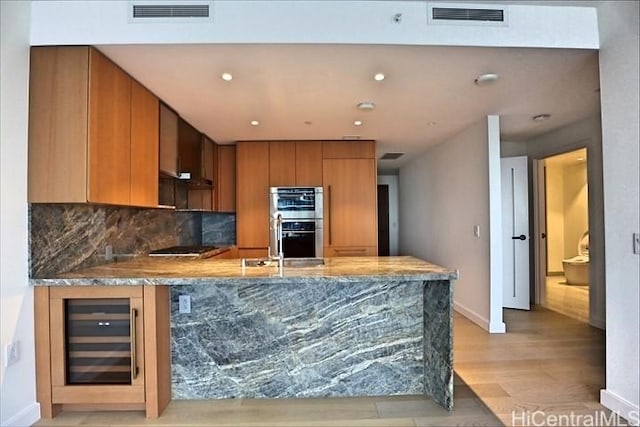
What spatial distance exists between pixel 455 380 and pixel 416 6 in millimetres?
2540

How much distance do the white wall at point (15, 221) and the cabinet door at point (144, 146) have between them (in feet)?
2.25

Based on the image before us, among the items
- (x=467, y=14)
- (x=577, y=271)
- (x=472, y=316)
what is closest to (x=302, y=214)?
(x=472, y=316)

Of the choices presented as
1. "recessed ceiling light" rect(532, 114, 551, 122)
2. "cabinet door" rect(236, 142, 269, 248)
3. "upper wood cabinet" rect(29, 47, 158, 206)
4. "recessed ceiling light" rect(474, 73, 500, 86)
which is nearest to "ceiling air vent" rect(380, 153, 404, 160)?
"cabinet door" rect(236, 142, 269, 248)

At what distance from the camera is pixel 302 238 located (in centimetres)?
489

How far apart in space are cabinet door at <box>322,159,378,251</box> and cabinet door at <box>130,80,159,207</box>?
7.74ft

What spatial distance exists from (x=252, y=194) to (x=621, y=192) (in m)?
3.86

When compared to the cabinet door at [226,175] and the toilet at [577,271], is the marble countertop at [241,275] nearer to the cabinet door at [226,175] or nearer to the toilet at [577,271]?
the cabinet door at [226,175]

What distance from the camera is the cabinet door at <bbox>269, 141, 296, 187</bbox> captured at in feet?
16.3

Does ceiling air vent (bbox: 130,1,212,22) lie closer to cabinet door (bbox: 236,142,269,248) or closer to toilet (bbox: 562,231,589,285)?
cabinet door (bbox: 236,142,269,248)

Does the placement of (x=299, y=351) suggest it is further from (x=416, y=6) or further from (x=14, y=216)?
(x=416, y=6)

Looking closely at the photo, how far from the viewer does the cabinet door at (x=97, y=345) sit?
7.30ft

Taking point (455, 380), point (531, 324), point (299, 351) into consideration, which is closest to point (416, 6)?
point (299, 351)

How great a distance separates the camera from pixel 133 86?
2.79 meters

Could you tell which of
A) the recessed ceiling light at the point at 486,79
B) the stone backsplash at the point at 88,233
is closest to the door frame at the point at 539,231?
the recessed ceiling light at the point at 486,79
